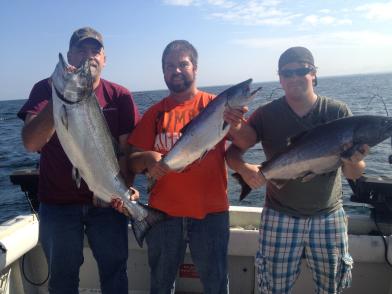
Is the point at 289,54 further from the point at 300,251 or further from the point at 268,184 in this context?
the point at 300,251

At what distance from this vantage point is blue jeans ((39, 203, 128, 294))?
12.8ft

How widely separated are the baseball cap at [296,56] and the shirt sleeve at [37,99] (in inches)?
94.9

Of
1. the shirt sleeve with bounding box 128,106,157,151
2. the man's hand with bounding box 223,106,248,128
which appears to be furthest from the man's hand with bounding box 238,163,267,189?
the shirt sleeve with bounding box 128,106,157,151

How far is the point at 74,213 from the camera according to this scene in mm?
3963

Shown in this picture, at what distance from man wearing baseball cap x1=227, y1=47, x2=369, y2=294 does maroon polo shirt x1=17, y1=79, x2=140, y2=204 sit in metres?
1.33

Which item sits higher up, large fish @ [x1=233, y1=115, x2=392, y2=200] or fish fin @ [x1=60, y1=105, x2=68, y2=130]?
fish fin @ [x1=60, y1=105, x2=68, y2=130]

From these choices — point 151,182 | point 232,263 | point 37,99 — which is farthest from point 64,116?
point 232,263

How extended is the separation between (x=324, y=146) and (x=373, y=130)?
457 mm

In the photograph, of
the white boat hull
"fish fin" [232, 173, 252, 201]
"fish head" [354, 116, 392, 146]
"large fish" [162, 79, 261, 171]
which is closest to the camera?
"fish head" [354, 116, 392, 146]

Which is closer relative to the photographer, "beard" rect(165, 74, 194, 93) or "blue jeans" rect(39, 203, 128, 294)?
"blue jeans" rect(39, 203, 128, 294)

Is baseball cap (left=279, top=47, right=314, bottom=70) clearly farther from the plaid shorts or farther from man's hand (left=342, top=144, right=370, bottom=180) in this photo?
the plaid shorts

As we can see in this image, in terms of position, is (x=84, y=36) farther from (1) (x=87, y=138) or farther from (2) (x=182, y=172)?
(2) (x=182, y=172)

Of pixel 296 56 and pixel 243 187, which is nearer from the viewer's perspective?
pixel 296 56

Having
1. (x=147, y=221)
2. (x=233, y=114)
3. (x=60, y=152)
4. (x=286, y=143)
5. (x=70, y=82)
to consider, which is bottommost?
(x=147, y=221)
